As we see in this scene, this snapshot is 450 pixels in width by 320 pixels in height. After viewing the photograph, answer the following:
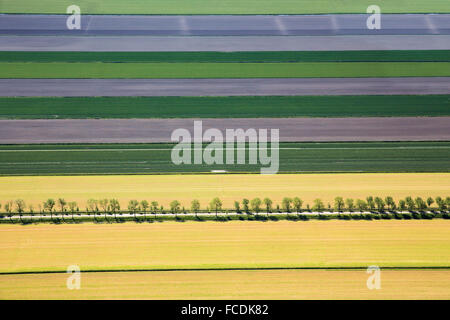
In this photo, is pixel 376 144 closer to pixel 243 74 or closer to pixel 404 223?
pixel 404 223

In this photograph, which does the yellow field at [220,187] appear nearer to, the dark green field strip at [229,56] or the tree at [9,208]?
the tree at [9,208]

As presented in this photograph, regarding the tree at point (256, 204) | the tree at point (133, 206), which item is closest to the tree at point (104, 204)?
the tree at point (133, 206)

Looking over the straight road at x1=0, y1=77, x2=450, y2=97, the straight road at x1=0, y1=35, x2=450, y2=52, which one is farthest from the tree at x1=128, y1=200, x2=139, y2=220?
the straight road at x1=0, y1=35, x2=450, y2=52

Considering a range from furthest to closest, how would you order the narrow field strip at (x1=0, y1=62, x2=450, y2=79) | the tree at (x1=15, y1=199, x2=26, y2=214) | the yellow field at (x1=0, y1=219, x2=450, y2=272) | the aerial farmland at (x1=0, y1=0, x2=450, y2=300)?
the narrow field strip at (x1=0, y1=62, x2=450, y2=79) < the tree at (x1=15, y1=199, x2=26, y2=214) < the yellow field at (x1=0, y1=219, x2=450, y2=272) < the aerial farmland at (x1=0, y1=0, x2=450, y2=300)

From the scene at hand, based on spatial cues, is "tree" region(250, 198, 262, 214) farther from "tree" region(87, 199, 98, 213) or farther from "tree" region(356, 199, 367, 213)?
"tree" region(87, 199, 98, 213)

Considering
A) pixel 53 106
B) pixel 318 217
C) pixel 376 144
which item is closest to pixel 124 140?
pixel 53 106
